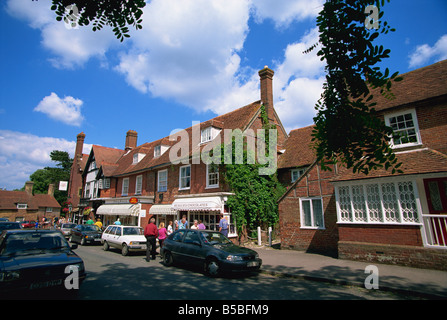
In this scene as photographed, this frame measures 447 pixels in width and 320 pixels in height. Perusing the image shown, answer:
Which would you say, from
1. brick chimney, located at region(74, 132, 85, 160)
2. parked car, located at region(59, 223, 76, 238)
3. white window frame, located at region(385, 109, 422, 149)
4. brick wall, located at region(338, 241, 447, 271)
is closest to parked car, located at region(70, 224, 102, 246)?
parked car, located at region(59, 223, 76, 238)

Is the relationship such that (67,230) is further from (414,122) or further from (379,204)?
(414,122)

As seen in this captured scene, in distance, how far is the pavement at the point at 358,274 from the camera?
6.91 m

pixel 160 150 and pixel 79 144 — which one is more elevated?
pixel 79 144

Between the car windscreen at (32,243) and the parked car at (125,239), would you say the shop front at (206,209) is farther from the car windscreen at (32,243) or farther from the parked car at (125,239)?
the car windscreen at (32,243)

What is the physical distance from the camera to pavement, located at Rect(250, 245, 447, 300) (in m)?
6.91

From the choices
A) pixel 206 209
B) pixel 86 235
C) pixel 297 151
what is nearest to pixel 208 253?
pixel 206 209

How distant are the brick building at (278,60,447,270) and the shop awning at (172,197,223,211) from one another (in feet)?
14.2

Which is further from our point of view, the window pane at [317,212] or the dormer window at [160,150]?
the dormer window at [160,150]

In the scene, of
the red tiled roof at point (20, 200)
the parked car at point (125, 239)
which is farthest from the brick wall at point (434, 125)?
the red tiled roof at point (20, 200)

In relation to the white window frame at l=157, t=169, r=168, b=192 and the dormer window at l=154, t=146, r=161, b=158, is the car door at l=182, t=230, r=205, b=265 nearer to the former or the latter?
the white window frame at l=157, t=169, r=168, b=192

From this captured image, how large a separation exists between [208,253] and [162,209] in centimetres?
1237

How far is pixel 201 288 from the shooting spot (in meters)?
7.29
